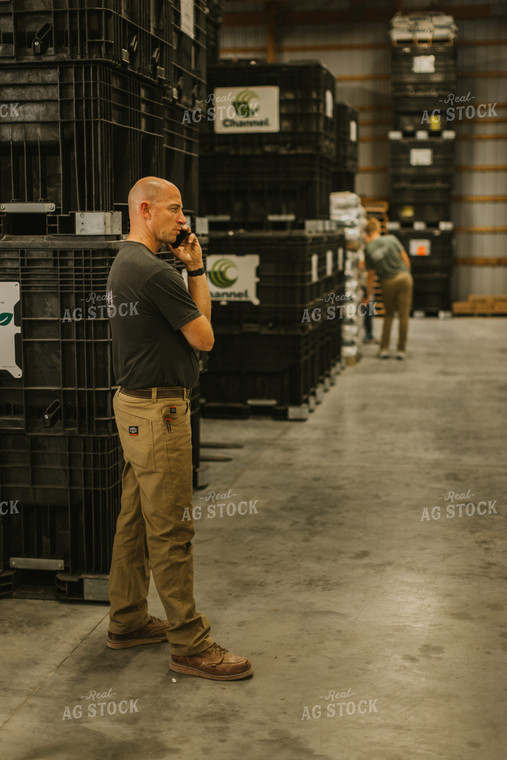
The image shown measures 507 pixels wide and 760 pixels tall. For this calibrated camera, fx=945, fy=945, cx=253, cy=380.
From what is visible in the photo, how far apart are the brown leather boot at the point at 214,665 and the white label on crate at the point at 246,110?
6.08 metres

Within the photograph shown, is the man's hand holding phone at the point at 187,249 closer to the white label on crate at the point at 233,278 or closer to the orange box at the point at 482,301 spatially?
the white label on crate at the point at 233,278

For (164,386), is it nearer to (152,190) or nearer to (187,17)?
(152,190)

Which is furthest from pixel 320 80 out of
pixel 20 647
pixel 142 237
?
pixel 20 647

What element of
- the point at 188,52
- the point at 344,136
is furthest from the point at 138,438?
the point at 344,136

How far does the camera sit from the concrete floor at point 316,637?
336cm

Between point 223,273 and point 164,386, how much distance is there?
545cm

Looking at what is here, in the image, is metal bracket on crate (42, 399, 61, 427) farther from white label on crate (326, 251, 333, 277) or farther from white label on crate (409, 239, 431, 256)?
white label on crate (409, 239, 431, 256)

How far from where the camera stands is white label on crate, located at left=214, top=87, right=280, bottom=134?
8828 mm

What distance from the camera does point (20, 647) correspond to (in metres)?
4.10

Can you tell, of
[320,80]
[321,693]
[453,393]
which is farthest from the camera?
[453,393]

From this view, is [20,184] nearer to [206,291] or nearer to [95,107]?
[95,107]

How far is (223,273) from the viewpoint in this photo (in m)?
9.13

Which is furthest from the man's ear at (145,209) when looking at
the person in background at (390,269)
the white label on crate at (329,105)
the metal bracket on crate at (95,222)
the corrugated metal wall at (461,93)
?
the corrugated metal wall at (461,93)

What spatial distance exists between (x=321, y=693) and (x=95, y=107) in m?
2.77
